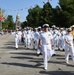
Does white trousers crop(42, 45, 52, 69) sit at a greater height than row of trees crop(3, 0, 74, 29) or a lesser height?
lesser

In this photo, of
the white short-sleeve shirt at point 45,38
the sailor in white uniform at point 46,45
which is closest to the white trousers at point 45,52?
the sailor in white uniform at point 46,45

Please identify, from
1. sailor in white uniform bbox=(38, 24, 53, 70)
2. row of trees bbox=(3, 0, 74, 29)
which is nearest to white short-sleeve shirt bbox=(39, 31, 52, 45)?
sailor in white uniform bbox=(38, 24, 53, 70)

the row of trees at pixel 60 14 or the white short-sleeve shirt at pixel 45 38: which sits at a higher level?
the row of trees at pixel 60 14

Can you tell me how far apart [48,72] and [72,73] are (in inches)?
36.8

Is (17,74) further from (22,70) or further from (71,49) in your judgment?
(71,49)

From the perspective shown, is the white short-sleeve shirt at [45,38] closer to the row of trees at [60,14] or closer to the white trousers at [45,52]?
the white trousers at [45,52]

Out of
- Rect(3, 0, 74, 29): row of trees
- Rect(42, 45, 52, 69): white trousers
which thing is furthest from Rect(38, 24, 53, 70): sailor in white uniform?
Rect(3, 0, 74, 29): row of trees

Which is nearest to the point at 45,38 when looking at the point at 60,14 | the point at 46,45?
the point at 46,45

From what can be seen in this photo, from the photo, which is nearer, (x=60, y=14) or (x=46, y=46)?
(x=46, y=46)

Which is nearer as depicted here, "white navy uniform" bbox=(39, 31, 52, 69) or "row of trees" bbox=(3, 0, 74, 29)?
"white navy uniform" bbox=(39, 31, 52, 69)

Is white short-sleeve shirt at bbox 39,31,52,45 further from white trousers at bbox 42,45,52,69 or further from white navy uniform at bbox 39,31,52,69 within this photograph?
white trousers at bbox 42,45,52,69

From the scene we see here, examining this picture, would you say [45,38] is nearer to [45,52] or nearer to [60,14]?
[45,52]

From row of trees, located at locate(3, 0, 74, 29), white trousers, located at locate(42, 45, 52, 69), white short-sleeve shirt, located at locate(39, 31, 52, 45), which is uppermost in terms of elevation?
row of trees, located at locate(3, 0, 74, 29)

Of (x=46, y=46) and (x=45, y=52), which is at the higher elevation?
(x=46, y=46)
